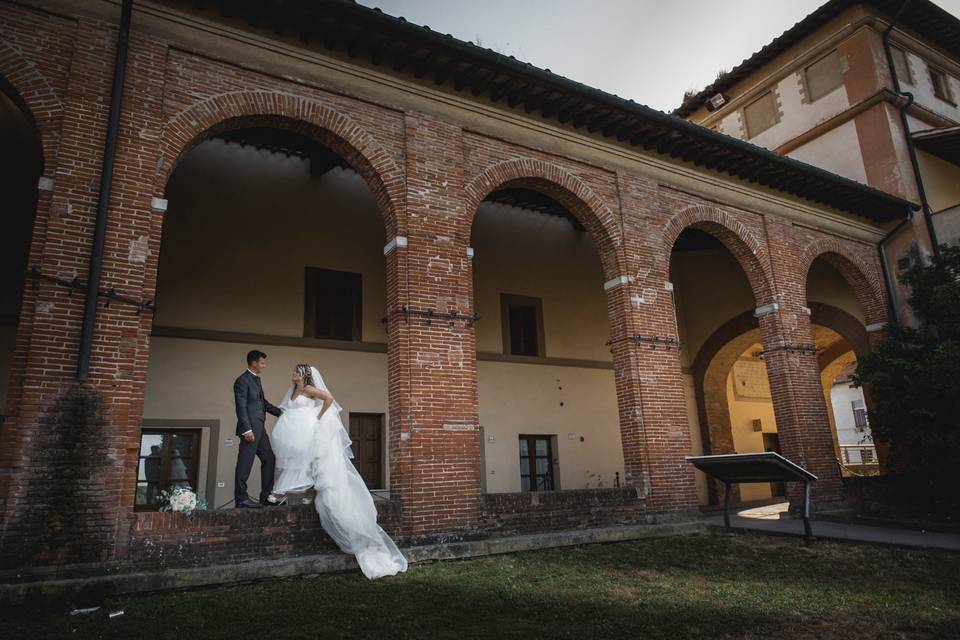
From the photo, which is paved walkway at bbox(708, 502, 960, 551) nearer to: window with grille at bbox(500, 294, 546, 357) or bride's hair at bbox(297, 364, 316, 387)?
window with grille at bbox(500, 294, 546, 357)

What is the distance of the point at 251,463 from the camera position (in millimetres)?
6730

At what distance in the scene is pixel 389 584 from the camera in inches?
233

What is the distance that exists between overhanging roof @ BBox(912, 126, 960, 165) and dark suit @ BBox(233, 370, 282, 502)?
16393 millimetres

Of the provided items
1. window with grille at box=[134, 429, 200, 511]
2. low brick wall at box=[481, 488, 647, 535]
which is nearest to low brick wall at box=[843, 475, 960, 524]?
low brick wall at box=[481, 488, 647, 535]

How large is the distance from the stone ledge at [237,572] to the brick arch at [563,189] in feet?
15.0

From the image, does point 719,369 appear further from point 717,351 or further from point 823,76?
point 823,76

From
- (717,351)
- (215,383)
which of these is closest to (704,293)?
(717,351)

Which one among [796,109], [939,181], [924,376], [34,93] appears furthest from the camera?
[796,109]

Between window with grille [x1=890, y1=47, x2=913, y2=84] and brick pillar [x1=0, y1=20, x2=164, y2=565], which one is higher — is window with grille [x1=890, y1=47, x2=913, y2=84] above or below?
above

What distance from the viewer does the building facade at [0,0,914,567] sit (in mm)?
6293

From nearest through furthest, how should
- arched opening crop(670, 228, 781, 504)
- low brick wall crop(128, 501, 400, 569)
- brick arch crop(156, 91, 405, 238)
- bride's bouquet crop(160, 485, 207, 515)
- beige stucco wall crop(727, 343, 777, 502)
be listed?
low brick wall crop(128, 501, 400, 569), bride's bouquet crop(160, 485, 207, 515), brick arch crop(156, 91, 405, 238), arched opening crop(670, 228, 781, 504), beige stucco wall crop(727, 343, 777, 502)

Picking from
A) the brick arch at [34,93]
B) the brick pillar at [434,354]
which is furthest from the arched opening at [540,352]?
the brick arch at [34,93]

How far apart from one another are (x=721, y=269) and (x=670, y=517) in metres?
9.18

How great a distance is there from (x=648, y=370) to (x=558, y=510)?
279cm
